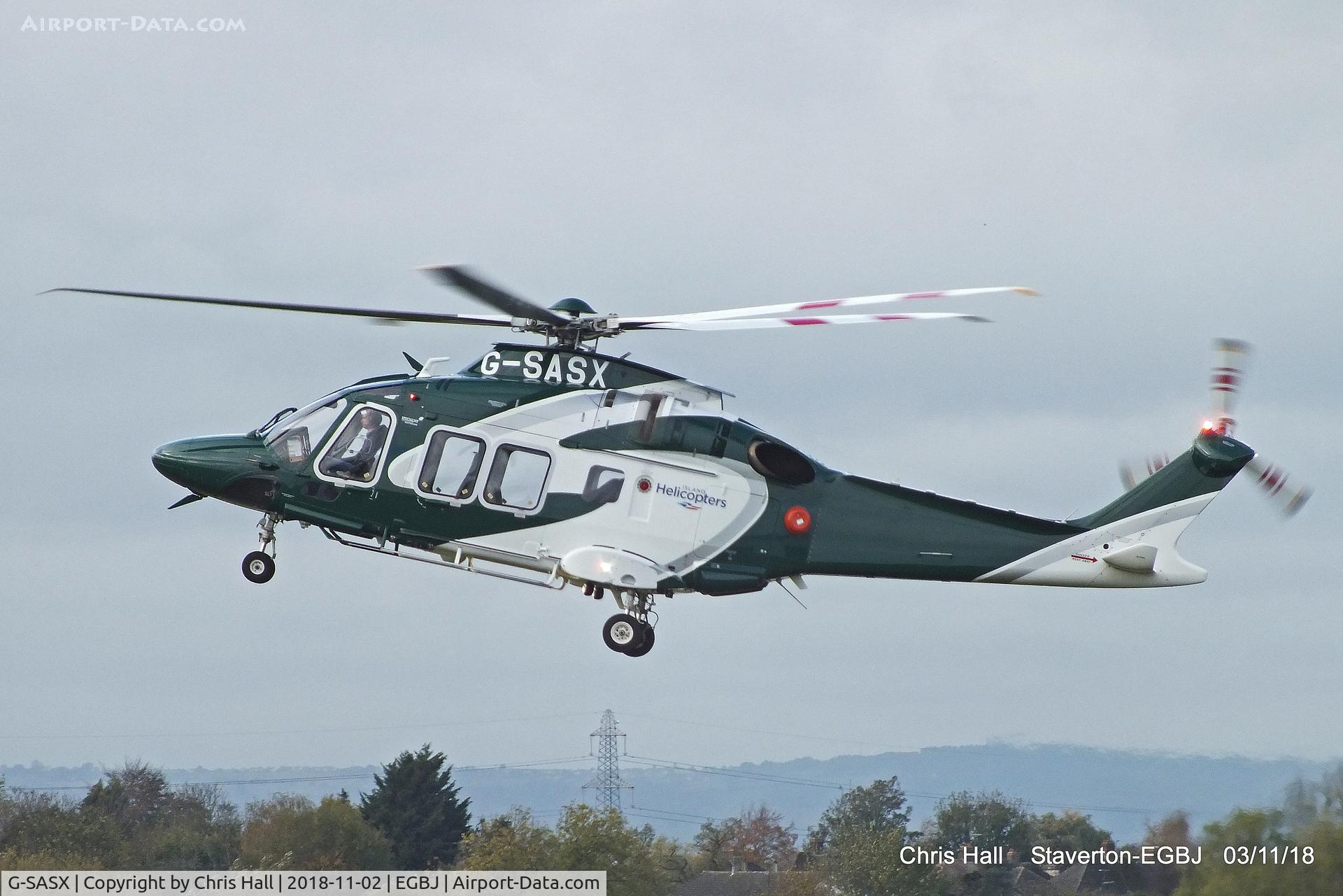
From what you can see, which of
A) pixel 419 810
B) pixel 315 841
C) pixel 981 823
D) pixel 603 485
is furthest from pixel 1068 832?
pixel 603 485

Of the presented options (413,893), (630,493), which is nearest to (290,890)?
(413,893)

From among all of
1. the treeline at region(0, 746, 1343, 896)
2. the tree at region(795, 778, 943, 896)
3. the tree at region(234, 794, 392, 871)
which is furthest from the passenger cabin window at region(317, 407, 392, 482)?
the tree at region(795, 778, 943, 896)

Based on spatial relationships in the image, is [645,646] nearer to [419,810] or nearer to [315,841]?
[315,841]

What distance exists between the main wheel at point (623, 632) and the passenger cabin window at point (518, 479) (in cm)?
185

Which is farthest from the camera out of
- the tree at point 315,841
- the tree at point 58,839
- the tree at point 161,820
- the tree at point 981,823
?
the tree at point 981,823

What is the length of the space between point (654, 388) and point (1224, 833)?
1456 cm

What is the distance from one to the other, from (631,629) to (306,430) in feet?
17.0

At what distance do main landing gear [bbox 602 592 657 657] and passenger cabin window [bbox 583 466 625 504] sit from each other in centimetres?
130

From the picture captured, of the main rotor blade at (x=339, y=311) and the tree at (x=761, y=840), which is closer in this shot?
the main rotor blade at (x=339, y=311)

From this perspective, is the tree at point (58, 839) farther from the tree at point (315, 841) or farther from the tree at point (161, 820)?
the tree at point (315, 841)

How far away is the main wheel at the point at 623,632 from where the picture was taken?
22.1m

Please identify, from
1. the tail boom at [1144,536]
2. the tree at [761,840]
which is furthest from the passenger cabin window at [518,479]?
the tree at [761,840]

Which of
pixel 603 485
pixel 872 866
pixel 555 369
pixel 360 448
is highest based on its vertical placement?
pixel 555 369

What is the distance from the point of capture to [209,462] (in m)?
22.9
